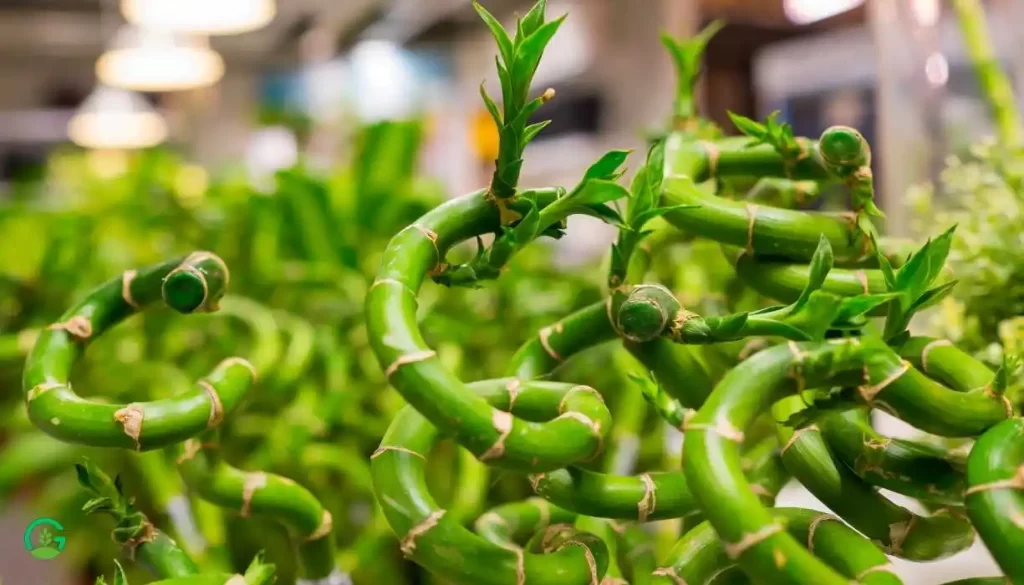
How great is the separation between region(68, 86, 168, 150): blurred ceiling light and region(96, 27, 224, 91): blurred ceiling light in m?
0.66

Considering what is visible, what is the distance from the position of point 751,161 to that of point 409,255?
0.67ft

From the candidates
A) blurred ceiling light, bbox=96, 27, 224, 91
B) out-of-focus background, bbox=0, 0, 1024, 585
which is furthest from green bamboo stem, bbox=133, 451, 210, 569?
blurred ceiling light, bbox=96, 27, 224, 91

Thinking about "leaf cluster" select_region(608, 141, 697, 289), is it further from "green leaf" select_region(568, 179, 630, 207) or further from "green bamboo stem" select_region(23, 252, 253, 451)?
"green bamboo stem" select_region(23, 252, 253, 451)

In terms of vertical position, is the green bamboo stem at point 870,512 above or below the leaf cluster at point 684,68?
below

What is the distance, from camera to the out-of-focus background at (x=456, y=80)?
0.98 m

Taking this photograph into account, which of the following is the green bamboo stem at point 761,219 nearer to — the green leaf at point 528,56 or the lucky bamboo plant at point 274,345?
the green leaf at point 528,56

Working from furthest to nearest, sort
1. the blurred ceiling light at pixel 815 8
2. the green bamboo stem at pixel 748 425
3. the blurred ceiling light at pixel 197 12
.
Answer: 1. the blurred ceiling light at pixel 197 12
2. the blurred ceiling light at pixel 815 8
3. the green bamboo stem at pixel 748 425

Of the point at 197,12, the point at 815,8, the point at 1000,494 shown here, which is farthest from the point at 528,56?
the point at 197,12

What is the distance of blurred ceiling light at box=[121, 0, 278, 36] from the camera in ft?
9.00

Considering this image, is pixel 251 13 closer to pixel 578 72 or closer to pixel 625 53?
pixel 578 72


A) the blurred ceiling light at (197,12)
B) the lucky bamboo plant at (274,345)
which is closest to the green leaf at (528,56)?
the lucky bamboo plant at (274,345)

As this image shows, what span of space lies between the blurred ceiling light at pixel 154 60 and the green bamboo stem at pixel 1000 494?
343 cm

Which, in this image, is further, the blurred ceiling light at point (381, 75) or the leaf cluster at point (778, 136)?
the blurred ceiling light at point (381, 75)

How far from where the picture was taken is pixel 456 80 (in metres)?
3.86
